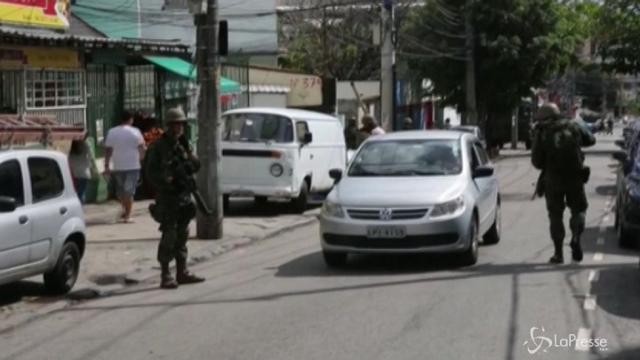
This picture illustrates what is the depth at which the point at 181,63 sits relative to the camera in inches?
858

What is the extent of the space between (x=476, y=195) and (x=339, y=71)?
1661 inches

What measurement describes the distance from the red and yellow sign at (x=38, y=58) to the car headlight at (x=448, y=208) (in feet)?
29.5

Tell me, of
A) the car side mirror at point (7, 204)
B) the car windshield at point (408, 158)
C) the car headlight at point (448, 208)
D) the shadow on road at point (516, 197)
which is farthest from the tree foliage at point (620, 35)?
the car side mirror at point (7, 204)

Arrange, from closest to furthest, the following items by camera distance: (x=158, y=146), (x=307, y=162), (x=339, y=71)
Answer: (x=158, y=146)
(x=307, y=162)
(x=339, y=71)

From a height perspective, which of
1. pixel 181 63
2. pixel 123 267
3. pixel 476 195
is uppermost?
pixel 181 63

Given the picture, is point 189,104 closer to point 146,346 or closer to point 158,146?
point 158,146

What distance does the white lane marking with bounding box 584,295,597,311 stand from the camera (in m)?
8.82

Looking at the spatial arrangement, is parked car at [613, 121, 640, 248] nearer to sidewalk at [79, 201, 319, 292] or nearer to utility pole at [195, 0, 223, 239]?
sidewalk at [79, 201, 319, 292]

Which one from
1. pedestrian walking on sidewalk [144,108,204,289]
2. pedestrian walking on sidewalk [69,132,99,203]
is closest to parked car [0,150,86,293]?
pedestrian walking on sidewalk [144,108,204,289]

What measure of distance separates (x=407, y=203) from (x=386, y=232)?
0.40m

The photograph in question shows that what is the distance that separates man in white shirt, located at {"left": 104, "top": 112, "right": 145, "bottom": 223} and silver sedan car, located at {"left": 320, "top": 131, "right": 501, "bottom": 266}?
5.26 metres

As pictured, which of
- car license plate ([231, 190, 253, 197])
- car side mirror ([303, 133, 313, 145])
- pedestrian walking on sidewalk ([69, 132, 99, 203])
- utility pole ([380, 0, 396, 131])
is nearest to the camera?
pedestrian walking on sidewalk ([69, 132, 99, 203])

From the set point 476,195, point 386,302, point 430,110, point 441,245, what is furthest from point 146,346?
point 430,110

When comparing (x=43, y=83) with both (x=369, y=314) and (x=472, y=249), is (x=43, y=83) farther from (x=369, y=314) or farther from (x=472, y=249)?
(x=369, y=314)
